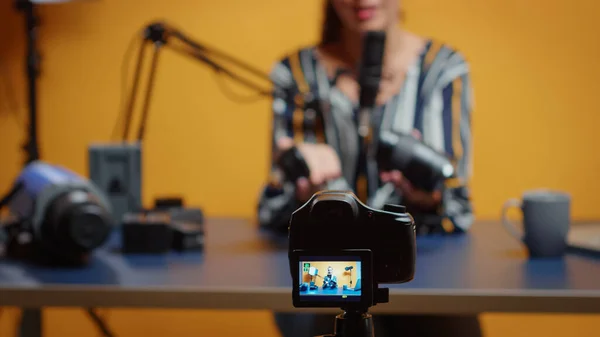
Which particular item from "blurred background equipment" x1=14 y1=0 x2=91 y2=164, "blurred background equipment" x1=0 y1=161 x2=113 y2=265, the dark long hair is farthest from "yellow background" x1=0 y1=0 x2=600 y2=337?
"blurred background equipment" x1=0 y1=161 x2=113 y2=265

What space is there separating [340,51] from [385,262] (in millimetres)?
1434

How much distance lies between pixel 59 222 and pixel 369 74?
591 millimetres

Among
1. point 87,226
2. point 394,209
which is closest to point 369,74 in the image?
point 87,226

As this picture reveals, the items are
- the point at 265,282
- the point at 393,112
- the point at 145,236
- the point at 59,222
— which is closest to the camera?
the point at 265,282

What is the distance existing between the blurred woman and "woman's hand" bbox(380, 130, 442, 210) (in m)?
0.03

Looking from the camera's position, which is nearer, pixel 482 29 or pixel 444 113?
pixel 444 113

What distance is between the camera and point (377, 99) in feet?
5.68

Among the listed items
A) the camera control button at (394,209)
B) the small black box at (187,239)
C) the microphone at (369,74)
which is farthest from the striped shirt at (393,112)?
A: the camera control button at (394,209)

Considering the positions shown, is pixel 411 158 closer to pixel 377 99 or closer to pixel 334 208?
pixel 377 99

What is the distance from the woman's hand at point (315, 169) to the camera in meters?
1.42

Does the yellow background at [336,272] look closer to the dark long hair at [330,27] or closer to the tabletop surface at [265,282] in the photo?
the tabletop surface at [265,282]

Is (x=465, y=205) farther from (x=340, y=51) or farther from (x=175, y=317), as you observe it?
(x=175, y=317)

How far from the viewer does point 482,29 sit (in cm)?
236

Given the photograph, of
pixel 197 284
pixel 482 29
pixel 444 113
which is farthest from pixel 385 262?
pixel 482 29
